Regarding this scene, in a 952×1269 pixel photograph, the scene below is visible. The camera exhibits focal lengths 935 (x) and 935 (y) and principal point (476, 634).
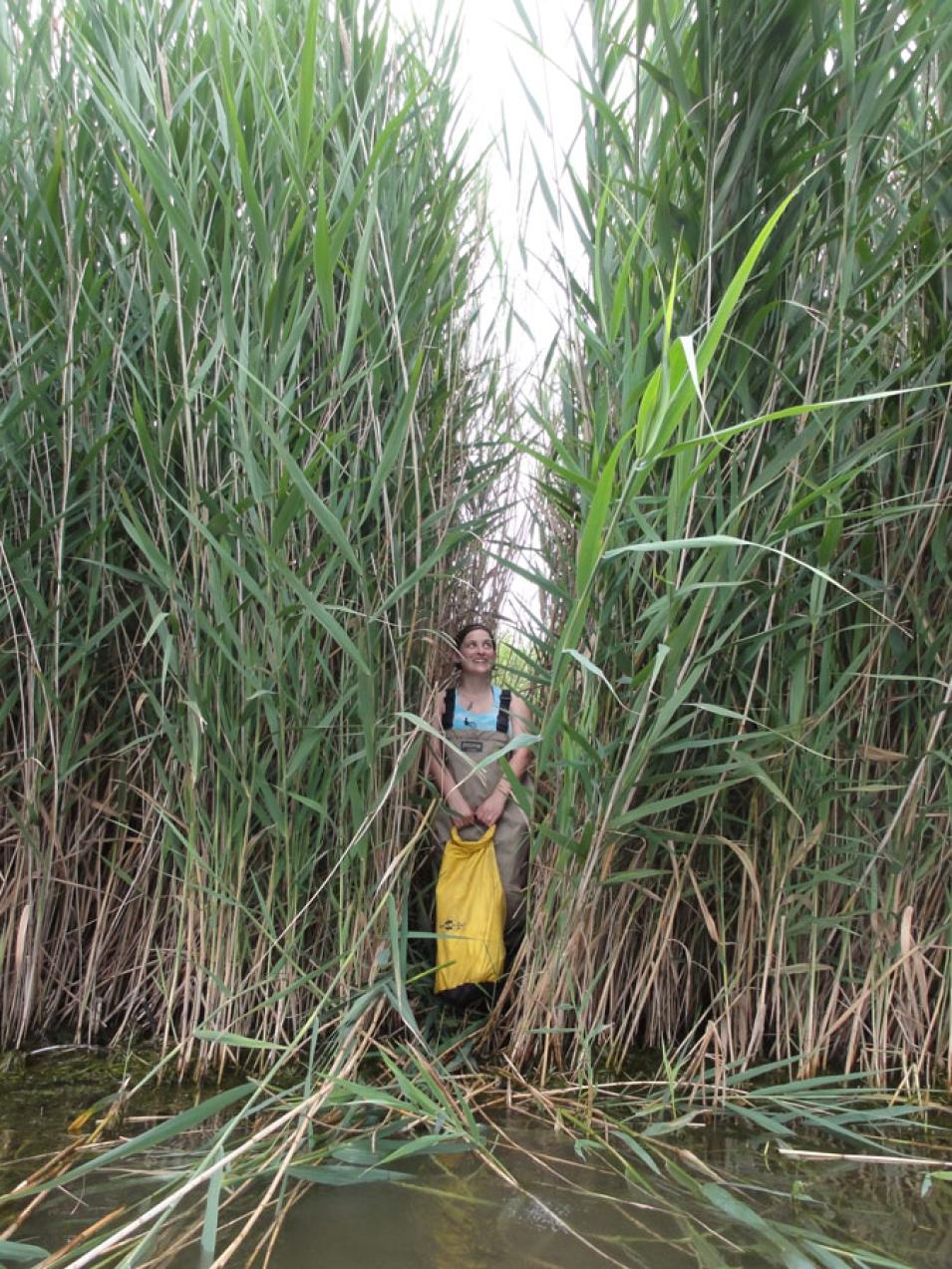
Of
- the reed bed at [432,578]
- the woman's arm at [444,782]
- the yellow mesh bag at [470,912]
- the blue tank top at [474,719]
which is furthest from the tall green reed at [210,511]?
the blue tank top at [474,719]

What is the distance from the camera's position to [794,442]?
190cm

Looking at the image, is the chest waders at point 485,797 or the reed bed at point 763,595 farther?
the chest waders at point 485,797

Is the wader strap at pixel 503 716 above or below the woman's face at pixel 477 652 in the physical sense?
below

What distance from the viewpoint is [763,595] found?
6.56ft

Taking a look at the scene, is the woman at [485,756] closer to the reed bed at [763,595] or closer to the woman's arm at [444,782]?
the woman's arm at [444,782]

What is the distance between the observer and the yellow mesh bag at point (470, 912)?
2488 millimetres

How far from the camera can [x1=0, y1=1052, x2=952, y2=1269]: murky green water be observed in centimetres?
143

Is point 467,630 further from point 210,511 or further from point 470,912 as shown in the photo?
point 210,511

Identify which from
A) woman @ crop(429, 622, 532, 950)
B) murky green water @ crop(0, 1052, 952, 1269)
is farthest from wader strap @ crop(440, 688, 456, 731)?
murky green water @ crop(0, 1052, 952, 1269)

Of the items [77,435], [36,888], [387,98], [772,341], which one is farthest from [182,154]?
[36,888]

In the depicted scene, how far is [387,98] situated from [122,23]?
0.61 meters

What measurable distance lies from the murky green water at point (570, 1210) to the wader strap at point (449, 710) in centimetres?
118

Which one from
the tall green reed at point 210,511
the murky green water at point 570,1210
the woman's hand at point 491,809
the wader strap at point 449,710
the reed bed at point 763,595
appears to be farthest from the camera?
Answer: the wader strap at point 449,710

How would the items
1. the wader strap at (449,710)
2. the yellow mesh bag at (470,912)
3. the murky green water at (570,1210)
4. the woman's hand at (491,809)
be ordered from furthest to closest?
the wader strap at (449,710), the woman's hand at (491,809), the yellow mesh bag at (470,912), the murky green water at (570,1210)
